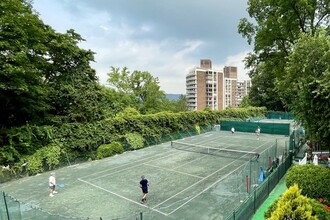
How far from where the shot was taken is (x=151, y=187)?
14273mm

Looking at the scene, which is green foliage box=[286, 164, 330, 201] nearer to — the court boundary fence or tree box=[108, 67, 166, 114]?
the court boundary fence

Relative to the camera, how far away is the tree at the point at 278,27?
779 inches

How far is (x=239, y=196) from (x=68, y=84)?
62.6 feet

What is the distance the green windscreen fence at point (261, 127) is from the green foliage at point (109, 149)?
2009 cm

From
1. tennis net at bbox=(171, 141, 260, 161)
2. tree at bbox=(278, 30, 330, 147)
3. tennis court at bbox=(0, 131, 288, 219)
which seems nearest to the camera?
tree at bbox=(278, 30, 330, 147)

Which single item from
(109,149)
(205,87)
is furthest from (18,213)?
(205,87)

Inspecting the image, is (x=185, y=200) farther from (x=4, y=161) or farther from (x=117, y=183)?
(x=4, y=161)

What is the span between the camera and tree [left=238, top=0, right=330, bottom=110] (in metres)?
19.8

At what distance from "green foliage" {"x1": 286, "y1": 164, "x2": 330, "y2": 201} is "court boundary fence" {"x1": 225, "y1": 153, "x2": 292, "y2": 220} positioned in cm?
132

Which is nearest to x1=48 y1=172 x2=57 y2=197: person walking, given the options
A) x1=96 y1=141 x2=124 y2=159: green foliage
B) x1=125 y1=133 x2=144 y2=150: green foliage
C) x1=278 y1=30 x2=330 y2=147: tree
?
x1=96 y1=141 x2=124 y2=159: green foliage

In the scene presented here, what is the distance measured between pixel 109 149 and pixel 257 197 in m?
15.7

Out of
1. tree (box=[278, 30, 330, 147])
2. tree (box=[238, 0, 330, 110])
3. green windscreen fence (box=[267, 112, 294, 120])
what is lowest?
green windscreen fence (box=[267, 112, 294, 120])

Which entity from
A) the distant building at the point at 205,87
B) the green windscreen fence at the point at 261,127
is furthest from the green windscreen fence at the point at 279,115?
the distant building at the point at 205,87

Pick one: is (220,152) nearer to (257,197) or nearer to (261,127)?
(257,197)
